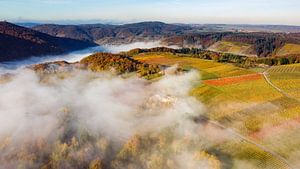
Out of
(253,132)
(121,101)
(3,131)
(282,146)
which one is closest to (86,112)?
(121,101)

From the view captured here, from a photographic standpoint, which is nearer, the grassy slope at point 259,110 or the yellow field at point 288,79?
the grassy slope at point 259,110

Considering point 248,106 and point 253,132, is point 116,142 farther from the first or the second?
point 248,106

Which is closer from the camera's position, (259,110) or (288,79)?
(259,110)

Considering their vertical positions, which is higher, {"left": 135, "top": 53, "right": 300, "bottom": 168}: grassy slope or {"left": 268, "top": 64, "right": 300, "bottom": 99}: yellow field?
{"left": 268, "top": 64, "right": 300, "bottom": 99}: yellow field

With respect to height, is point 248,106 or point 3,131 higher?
point 248,106

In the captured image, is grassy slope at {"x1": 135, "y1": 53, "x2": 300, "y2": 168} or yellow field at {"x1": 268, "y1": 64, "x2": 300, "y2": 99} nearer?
grassy slope at {"x1": 135, "y1": 53, "x2": 300, "y2": 168}

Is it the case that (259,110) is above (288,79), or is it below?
below

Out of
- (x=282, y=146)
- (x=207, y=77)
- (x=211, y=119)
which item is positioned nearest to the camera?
(x=282, y=146)

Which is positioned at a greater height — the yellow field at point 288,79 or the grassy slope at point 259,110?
the yellow field at point 288,79
